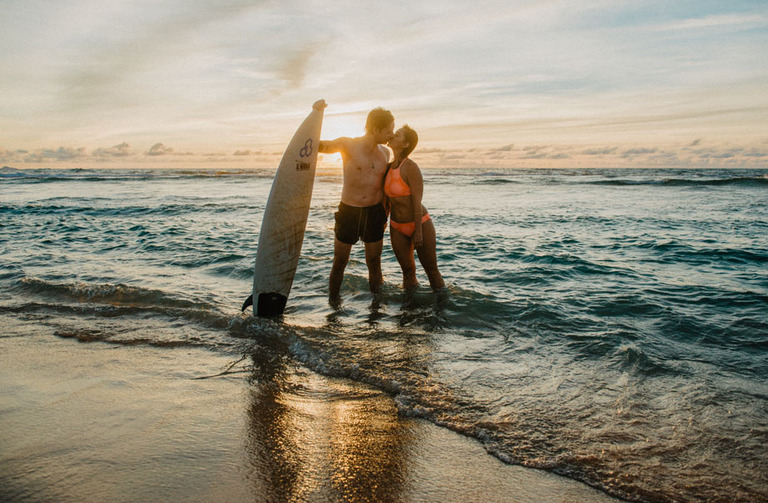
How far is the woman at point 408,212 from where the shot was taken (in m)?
5.16

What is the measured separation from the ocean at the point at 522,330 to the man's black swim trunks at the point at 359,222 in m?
0.87

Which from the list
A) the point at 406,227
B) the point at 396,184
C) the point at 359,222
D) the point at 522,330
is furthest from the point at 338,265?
the point at 522,330

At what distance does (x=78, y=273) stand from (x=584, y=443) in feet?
23.2

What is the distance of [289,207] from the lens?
541cm

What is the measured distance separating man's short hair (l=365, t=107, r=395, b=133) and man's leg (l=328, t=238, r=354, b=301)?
1.39 m

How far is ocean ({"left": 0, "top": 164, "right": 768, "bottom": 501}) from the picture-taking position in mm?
2811

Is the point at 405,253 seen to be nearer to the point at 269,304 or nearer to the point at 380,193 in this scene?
the point at 380,193

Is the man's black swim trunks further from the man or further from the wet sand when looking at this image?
the wet sand

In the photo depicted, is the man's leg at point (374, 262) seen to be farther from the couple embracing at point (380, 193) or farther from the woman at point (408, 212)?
the woman at point (408, 212)

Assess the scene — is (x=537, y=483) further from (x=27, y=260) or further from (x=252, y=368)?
(x=27, y=260)

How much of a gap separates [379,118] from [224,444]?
11.6 ft

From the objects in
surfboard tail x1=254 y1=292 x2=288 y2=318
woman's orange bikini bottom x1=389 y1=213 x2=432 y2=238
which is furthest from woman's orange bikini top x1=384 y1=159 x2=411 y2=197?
surfboard tail x1=254 y1=292 x2=288 y2=318

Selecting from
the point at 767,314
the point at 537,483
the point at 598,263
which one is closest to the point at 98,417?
the point at 537,483

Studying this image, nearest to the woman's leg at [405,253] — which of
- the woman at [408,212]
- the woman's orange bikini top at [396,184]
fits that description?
the woman at [408,212]
